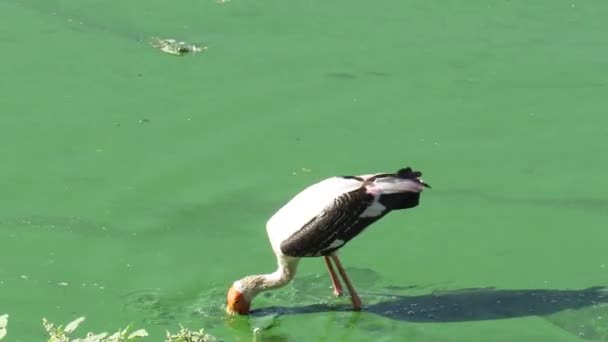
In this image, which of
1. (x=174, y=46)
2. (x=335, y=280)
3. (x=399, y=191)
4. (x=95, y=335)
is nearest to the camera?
(x=95, y=335)

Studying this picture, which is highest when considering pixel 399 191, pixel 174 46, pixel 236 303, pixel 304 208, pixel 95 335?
pixel 174 46

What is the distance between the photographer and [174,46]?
10.2 m

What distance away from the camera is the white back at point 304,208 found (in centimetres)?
732

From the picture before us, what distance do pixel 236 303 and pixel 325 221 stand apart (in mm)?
640

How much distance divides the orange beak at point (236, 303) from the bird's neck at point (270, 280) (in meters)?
0.03

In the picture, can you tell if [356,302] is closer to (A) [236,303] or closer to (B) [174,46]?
(A) [236,303]

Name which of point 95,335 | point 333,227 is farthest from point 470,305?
point 95,335

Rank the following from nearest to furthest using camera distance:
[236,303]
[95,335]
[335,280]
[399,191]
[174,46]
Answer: [95,335] → [236,303] → [399,191] → [335,280] → [174,46]

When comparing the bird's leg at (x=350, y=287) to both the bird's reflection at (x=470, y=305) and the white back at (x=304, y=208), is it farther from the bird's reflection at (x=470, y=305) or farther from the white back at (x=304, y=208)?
the white back at (x=304, y=208)

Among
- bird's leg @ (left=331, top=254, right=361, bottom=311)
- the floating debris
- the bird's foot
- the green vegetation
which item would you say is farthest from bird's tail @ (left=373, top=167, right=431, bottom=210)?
the floating debris

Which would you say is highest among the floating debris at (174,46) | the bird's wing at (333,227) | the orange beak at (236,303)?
the floating debris at (174,46)

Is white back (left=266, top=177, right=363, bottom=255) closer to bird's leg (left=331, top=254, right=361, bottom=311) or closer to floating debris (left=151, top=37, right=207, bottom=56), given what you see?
bird's leg (left=331, top=254, right=361, bottom=311)

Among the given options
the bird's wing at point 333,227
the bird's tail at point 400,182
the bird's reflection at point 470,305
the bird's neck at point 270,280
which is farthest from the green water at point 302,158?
the bird's tail at point 400,182

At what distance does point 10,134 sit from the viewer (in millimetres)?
9039
